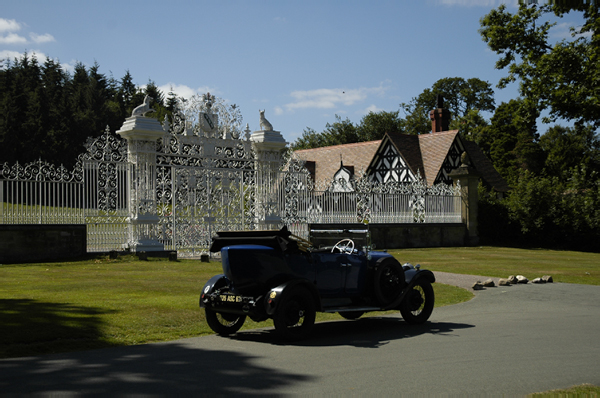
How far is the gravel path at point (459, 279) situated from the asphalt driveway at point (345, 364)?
4464 millimetres

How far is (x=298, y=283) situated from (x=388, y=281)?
1713mm

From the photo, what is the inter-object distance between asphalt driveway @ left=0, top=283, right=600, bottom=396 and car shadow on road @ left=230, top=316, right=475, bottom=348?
1 cm

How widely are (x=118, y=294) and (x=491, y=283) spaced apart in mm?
7890

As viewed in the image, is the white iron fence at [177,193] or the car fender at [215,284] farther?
the white iron fence at [177,193]

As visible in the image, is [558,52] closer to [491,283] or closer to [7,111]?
[491,283]

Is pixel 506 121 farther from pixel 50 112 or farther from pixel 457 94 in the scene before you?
pixel 50 112

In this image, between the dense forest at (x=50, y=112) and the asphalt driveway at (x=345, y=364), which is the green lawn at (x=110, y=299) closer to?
the asphalt driveway at (x=345, y=364)

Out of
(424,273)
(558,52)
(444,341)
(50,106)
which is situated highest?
(50,106)

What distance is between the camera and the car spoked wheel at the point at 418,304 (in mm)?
8461

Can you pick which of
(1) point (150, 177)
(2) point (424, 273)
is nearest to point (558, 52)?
(1) point (150, 177)

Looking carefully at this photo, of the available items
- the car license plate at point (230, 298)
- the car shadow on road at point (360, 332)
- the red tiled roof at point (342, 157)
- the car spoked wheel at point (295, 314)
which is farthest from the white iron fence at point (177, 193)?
the red tiled roof at point (342, 157)

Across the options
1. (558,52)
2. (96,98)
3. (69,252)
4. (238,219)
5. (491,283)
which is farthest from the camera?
(96,98)

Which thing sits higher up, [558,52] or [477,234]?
[558,52]

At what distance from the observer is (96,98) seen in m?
53.2
